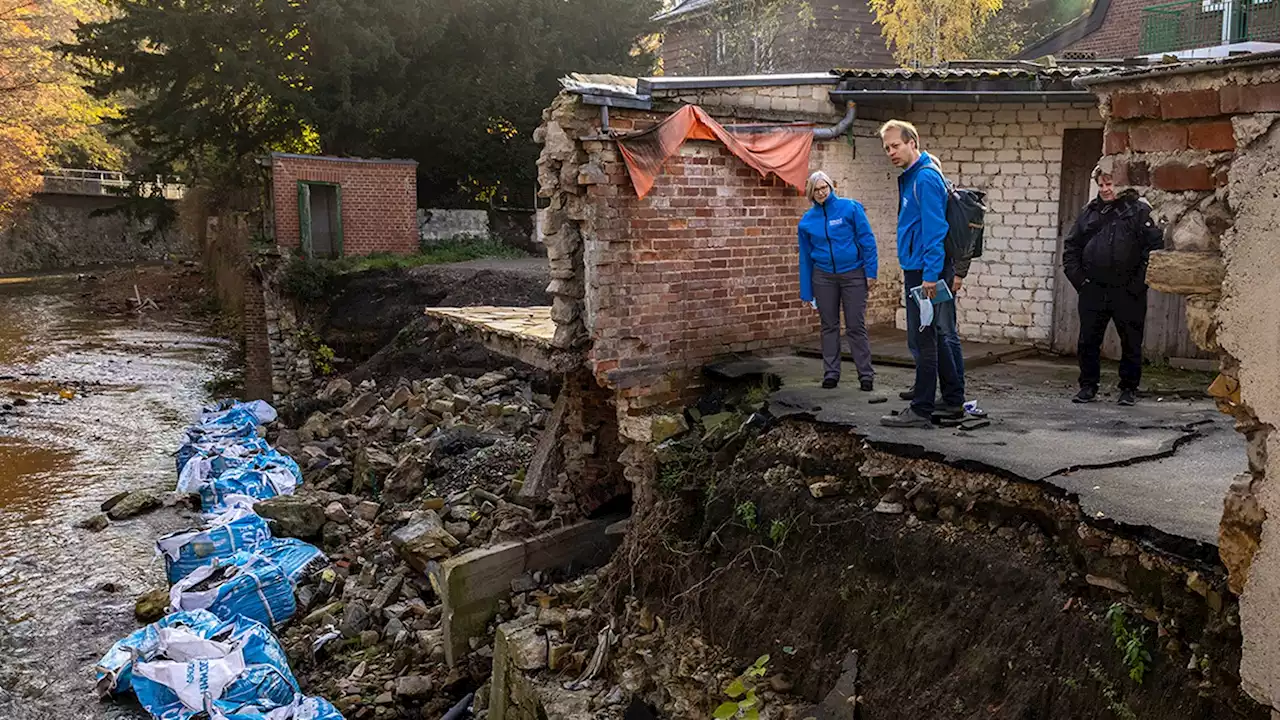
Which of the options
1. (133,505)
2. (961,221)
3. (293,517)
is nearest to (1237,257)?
(961,221)

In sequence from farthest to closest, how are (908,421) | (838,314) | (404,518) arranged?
(404,518) < (838,314) < (908,421)

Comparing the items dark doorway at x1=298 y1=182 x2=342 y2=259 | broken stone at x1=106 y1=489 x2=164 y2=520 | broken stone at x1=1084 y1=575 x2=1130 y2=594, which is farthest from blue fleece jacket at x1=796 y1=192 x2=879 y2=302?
dark doorway at x1=298 y1=182 x2=342 y2=259

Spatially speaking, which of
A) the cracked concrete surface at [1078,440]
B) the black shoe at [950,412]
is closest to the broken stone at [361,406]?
the cracked concrete surface at [1078,440]

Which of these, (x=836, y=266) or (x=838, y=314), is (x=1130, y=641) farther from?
(x=836, y=266)

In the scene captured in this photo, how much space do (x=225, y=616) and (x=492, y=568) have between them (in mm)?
2579

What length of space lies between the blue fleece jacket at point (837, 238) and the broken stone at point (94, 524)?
8572mm

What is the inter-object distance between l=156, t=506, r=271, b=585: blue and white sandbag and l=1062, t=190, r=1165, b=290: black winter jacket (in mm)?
7629

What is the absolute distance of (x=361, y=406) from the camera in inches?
528

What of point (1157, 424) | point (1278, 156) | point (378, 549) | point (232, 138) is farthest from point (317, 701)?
point (232, 138)

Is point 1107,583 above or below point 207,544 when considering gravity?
above

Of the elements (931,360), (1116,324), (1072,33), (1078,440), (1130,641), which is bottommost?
(1130,641)

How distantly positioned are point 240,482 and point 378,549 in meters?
3.13

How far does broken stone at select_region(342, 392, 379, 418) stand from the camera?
13.4 meters

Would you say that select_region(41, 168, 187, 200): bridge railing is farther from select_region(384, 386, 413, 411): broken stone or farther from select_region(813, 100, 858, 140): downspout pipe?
select_region(813, 100, 858, 140): downspout pipe
